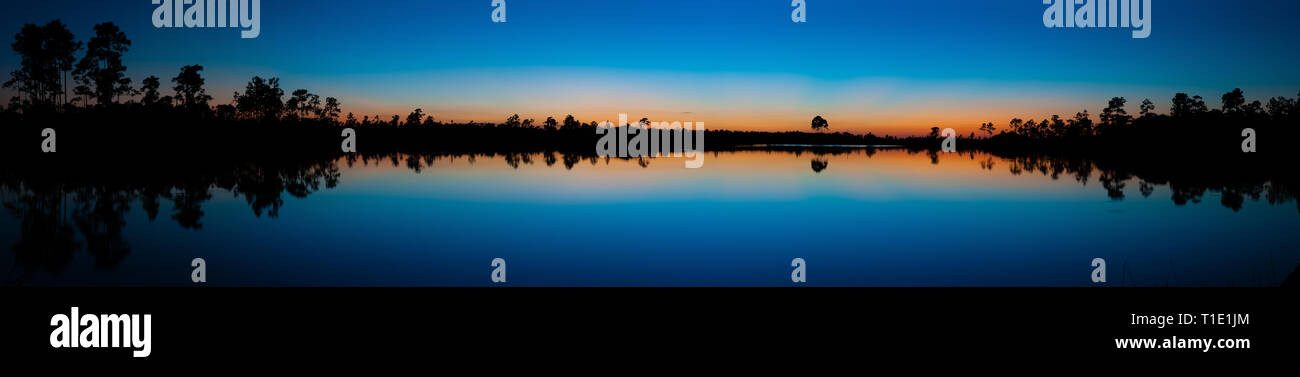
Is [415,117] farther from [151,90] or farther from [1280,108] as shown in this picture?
[1280,108]

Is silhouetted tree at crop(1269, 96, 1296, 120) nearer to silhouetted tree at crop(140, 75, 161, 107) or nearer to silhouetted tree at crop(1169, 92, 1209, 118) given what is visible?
silhouetted tree at crop(1169, 92, 1209, 118)

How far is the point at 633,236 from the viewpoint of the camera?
561 inches

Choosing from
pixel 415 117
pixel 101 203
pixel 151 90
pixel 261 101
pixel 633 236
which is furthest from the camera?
pixel 415 117

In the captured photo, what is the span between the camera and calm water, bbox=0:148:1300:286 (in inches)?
424

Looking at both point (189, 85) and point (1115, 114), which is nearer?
point (189, 85)

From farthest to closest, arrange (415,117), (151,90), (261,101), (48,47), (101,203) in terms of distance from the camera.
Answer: (415,117), (261,101), (151,90), (48,47), (101,203)

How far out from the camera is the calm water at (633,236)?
35.3 feet

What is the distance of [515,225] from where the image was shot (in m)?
15.9

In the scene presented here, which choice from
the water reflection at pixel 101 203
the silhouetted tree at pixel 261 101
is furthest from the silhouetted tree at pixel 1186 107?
the silhouetted tree at pixel 261 101

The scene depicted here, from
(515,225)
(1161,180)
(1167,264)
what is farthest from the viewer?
(1161,180)

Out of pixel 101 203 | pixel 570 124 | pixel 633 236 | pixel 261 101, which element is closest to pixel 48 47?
pixel 101 203
